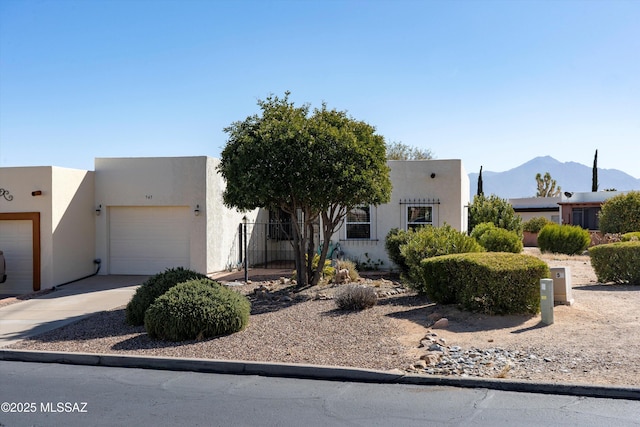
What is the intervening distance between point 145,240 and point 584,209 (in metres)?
30.5

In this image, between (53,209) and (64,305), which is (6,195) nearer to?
(53,209)

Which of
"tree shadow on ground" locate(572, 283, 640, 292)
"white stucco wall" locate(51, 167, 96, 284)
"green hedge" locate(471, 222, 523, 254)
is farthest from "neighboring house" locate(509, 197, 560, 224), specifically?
"white stucco wall" locate(51, 167, 96, 284)

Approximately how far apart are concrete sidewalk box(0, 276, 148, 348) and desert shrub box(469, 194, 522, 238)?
1394 centimetres

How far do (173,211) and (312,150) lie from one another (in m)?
7.51

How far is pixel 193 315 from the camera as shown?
934 centimetres

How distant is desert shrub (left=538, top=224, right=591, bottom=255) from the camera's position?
2531 centimetres

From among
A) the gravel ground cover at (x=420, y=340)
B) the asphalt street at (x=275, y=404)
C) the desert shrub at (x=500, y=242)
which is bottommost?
the asphalt street at (x=275, y=404)

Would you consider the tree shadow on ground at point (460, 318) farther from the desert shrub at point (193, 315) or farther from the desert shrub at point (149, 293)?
the desert shrub at point (149, 293)

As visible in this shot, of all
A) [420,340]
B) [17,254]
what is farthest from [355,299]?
[17,254]

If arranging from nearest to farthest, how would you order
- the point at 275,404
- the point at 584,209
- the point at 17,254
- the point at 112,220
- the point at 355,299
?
1. the point at 275,404
2. the point at 355,299
3. the point at 17,254
4. the point at 112,220
5. the point at 584,209

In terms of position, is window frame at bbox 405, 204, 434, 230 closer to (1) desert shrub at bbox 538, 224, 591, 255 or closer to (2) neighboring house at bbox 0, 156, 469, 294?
(2) neighboring house at bbox 0, 156, 469, 294

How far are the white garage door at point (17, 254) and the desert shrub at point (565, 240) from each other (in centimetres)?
2025

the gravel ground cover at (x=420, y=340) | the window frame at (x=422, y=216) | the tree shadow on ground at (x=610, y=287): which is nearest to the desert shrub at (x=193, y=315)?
the gravel ground cover at (x=420, y=340)

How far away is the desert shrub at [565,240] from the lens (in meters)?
25.3
